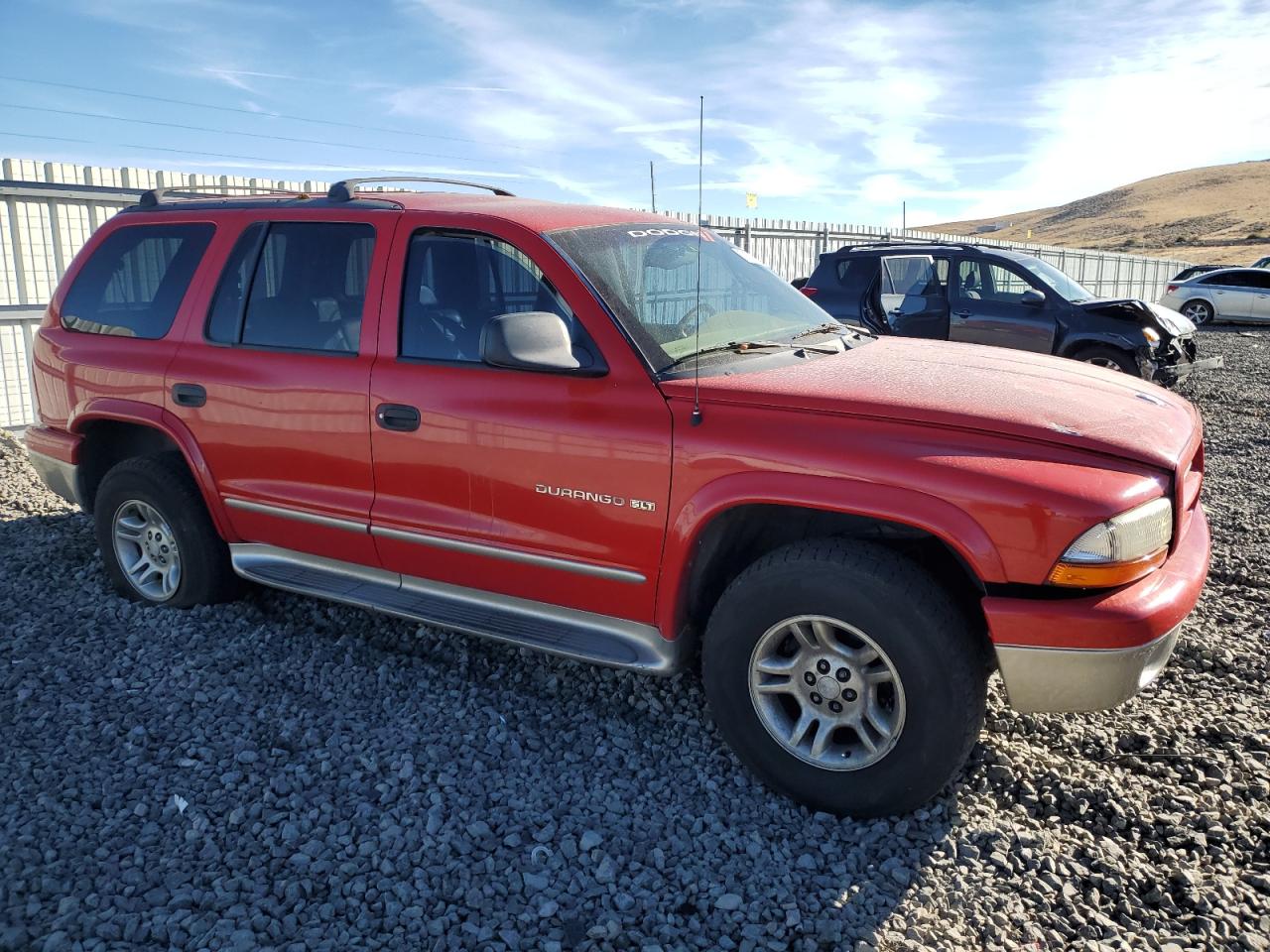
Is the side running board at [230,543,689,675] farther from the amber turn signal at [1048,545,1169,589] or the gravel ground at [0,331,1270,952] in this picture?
the amber turn signal at [1048,545,1169,589]

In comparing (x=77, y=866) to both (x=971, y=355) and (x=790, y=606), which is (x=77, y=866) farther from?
(x=971, y=355)

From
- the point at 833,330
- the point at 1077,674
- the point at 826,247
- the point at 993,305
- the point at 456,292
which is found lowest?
the point at 1077,674

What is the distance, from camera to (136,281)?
4477 millimetres

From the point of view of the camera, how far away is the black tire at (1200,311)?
911 inches

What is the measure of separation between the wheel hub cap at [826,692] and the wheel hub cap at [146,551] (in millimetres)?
3033

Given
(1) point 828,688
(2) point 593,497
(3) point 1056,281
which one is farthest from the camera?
(3) point 1056,281

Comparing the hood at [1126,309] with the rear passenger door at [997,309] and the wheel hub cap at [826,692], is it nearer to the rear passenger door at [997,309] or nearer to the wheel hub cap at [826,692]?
the rear passenger door at [997,309]

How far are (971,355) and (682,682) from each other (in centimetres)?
180

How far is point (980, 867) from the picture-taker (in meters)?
2.75

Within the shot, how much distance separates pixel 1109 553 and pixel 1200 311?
24735 millimetres

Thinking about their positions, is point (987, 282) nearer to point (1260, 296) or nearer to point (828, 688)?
point (828, 688)

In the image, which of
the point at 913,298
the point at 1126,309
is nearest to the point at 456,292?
the point at 913,298

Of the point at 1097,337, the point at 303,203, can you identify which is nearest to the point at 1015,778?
the point at 303,203

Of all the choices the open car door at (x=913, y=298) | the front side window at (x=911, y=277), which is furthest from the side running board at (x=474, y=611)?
the front side window at (x=911, y=277)
